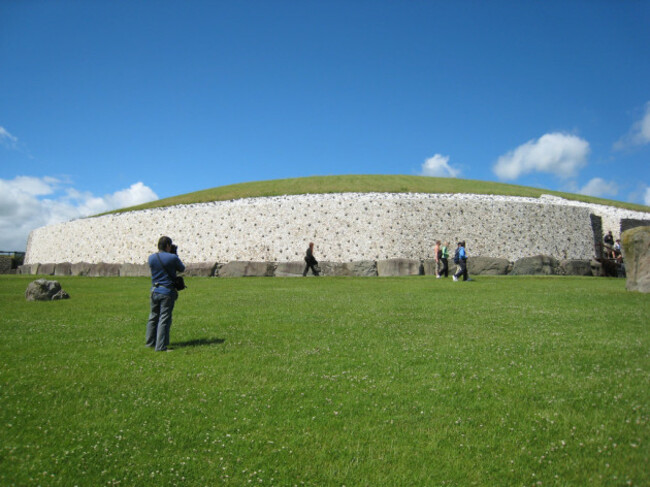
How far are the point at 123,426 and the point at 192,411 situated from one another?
0.84 m

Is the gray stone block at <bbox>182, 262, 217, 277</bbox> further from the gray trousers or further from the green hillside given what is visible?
the gray trousers

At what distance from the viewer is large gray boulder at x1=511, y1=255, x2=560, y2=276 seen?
98.1 ft

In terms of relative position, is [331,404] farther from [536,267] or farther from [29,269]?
[29,269]

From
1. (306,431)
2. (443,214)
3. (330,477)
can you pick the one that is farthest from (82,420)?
(443,214)

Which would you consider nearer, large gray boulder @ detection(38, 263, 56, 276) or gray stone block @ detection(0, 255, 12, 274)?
large gray boulder @ detection(38, 263, 56, 276)

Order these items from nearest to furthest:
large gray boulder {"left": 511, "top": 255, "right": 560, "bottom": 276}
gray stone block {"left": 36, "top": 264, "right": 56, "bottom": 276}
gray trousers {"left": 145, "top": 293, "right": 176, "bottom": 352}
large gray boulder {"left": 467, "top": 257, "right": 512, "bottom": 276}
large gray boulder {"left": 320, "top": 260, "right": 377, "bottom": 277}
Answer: gray trousers {"left": 145, "top": 293, "right": 176, "bottom": 352} → large gray boulder {"left": 320, "top": 260, "right": 377, "bottom": 277} → large gray boulder {"left": 511, "top": 255, "right": 560, "bottom": 276} → large gray boulder {"left": 467, "top": 257, "right": 512, "bottom": 276} → gray stone block {"left": 36, "top": 264, "right": 56, "bottom": 276}

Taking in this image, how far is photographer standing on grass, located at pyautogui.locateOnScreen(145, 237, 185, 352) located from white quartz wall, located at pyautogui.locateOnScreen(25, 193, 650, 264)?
25084 mm

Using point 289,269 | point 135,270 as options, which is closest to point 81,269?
point 135,270

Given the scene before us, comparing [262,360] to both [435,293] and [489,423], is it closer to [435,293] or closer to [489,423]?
[489,423]

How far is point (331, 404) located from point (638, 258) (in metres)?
16.5

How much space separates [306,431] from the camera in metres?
5.43

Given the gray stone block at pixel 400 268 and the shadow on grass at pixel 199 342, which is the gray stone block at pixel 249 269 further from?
the shadow on grass at pixel 199 342

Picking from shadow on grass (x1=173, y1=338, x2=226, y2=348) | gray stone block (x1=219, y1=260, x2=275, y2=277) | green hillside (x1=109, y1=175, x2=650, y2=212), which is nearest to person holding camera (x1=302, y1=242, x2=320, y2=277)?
gray stone block (x1=219, y1=260, x2=275, y2=277)

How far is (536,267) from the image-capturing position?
29906mm
